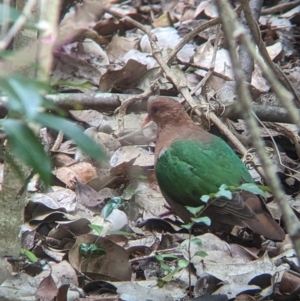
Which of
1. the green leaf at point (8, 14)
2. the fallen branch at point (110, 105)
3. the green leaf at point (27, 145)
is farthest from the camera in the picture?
the fallen branch at point (110, 105)

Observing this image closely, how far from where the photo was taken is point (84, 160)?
15.2 feet

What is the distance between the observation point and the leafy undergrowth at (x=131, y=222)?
3197 millimetres

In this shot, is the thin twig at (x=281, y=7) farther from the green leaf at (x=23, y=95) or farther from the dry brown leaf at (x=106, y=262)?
the green leaf at (x=23, y=95)

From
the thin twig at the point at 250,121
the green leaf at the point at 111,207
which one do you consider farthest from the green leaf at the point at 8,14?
the green leaf at the point at 111,207

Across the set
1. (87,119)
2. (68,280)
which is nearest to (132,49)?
(87,119)

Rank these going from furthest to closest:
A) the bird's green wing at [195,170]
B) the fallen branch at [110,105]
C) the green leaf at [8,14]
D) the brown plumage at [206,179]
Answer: the fallen branch at [110,105] < the bird's green wing at [195,170] < the brown plumage at [206,179] < the green leaf at [8,14]

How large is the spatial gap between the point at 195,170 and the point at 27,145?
99.8 inches

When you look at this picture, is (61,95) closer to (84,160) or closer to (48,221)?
(84,160)

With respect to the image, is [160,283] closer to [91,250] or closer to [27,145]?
[91,250]

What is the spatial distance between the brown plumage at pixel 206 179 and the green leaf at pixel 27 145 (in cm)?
228

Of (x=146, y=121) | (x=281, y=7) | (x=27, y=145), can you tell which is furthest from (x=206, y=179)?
(x=281, y=7)

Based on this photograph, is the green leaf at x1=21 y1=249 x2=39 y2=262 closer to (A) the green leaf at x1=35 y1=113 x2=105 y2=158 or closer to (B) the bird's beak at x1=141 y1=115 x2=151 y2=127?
(B) the bird's beak at x1=141 y1=115 x2=151 y2=127

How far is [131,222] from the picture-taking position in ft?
13.3

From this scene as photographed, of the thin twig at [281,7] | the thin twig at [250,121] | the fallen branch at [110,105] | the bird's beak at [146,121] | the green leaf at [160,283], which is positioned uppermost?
the thin twig at [250,121]
